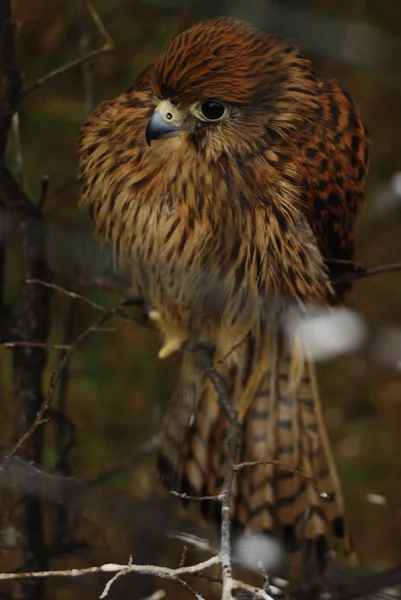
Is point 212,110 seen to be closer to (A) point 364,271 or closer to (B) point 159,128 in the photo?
(B) point 159,128

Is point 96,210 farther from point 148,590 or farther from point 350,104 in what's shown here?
point 148,590

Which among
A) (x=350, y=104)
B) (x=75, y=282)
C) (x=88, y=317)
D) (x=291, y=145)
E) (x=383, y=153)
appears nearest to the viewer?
(x=291, y=145)

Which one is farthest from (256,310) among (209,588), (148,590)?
(209,588)

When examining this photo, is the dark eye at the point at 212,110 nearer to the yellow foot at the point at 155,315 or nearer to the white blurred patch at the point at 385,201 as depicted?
the yellow foot at the point at 155,315

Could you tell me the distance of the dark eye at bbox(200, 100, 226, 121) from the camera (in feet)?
4.87

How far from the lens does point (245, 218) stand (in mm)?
1611

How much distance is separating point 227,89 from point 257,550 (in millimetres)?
943

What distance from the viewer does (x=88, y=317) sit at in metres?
2.72

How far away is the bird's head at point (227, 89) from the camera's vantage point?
1.45 metres

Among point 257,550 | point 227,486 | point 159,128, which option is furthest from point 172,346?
point 227,486

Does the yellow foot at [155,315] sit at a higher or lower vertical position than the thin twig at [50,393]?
higher

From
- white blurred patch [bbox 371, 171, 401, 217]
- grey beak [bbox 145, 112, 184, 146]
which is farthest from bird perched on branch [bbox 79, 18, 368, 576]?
white blurred patch [bbox 371, 171, 401, 217]

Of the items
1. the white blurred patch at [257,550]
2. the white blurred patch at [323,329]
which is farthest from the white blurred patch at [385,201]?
the white blurred patch at [257,550]

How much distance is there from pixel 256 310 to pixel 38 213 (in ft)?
1.52
